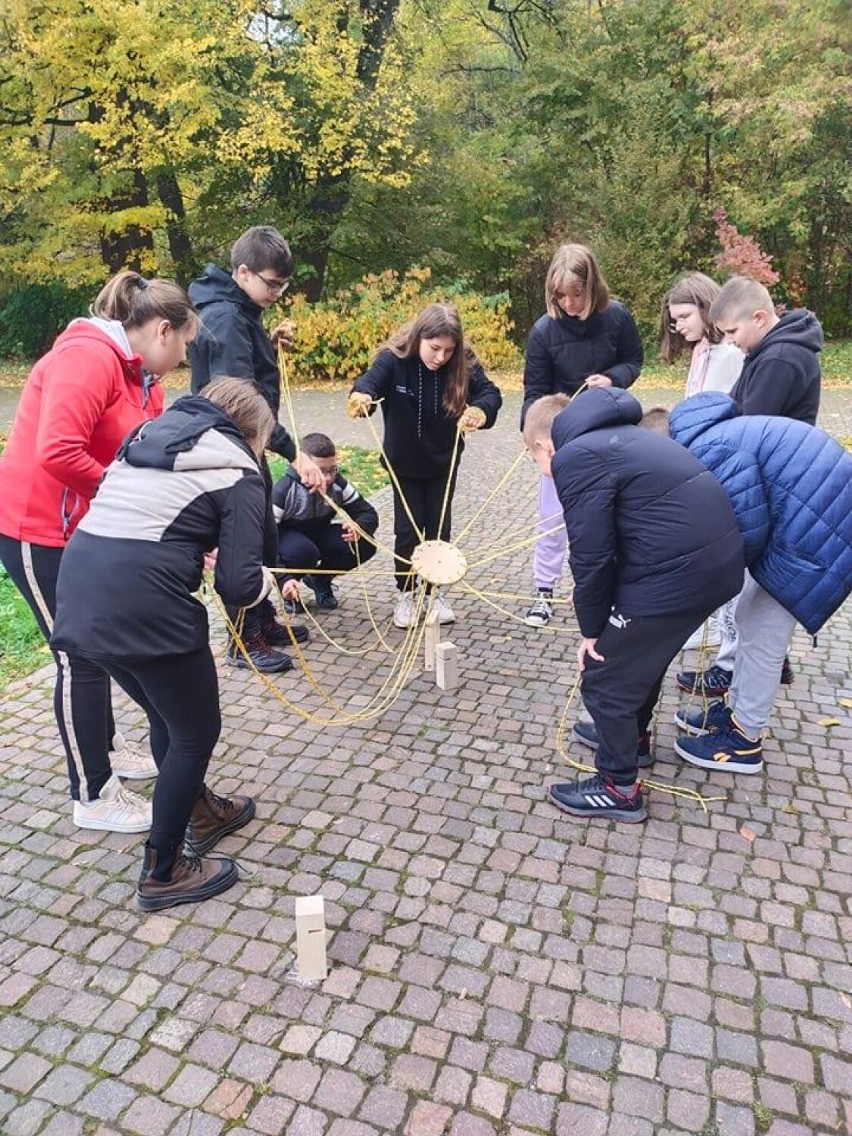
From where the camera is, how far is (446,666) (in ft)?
13.5

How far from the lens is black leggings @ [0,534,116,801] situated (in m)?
2.90

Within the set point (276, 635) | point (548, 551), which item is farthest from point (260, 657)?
point (548, 551)

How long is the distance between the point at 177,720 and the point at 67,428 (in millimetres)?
974

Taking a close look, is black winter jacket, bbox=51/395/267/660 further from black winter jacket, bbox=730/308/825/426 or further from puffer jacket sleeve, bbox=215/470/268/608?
black winter jacket, bbox=730/308/825/426

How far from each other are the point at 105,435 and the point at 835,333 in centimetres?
1874

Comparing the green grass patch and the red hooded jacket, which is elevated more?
the red hooded jacket

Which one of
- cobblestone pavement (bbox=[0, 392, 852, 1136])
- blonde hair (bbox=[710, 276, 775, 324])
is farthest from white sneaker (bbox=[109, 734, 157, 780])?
blonde hair (bbox=[710, 276, 775, 324])

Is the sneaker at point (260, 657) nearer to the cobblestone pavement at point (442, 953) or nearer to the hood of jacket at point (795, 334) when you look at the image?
the cobblestone pavement at point (442, 953)

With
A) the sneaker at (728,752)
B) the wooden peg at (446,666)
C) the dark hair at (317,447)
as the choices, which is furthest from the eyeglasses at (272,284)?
the sneaker at (728,752)

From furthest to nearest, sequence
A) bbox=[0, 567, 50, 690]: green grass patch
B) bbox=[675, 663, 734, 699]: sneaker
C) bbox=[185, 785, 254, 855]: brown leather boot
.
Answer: bbox=[0, 567, 50, 690]: green grass patch, bbox=[675, 663, 734, 699]: sneaker, bbox=[185, 785, 254, 855]: brown leather boot

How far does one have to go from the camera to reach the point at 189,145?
1418 cm

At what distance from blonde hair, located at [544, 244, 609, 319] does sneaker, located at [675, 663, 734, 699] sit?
6.19ft

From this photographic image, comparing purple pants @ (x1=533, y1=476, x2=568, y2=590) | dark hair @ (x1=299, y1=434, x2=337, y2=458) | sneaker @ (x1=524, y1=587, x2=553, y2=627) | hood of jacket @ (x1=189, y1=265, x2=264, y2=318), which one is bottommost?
sneaker @ (x1=524, y1=587, x2=553, y2=627)

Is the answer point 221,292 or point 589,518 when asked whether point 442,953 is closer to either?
point 589,518
